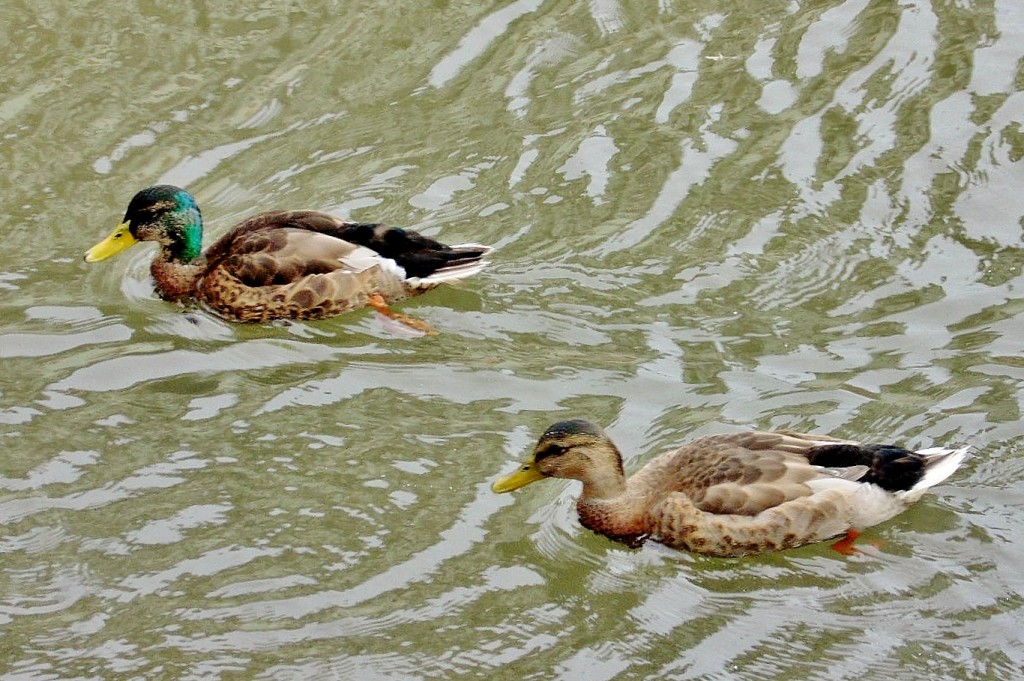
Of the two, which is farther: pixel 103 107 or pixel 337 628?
pixel 103 107

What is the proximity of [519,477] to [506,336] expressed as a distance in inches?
64.0

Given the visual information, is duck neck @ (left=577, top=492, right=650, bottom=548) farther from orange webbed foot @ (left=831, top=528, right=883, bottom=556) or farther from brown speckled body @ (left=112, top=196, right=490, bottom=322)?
brown speckled body @ (left=112, top=196, right=490, bottom=322)

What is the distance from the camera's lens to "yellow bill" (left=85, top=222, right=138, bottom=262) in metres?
9.89

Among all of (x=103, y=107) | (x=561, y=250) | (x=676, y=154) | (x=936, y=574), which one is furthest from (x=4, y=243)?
(x=936, y=574)

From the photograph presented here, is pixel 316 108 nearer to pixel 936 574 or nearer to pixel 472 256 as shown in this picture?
pixel 472 256

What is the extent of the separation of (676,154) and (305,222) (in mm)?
2726

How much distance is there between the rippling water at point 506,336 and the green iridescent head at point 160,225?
33cm

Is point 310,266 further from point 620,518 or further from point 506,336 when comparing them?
point 620,518

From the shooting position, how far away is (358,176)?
1098 cm

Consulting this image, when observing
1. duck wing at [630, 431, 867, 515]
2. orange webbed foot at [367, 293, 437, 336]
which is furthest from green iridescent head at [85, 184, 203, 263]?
duck wing at [630, 431, 867, 515]

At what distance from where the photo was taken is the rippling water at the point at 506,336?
7035mm

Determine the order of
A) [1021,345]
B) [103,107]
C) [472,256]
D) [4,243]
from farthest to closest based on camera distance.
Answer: [103,107], [4,243], [472,256], [1021,345]

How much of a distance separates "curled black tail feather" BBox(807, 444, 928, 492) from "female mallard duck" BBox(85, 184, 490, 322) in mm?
2864

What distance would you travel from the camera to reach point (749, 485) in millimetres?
7598
